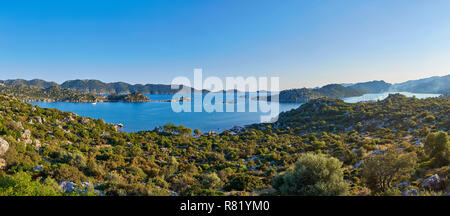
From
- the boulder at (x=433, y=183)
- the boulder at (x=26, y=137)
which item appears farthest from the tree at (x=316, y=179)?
the boulder at (x=26, y=137)

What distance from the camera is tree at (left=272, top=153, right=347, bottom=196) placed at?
8164 mm

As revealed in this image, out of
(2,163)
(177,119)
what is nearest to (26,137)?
(2,163)

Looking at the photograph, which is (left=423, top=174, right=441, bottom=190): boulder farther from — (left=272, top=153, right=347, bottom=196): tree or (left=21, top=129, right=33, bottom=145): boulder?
(left=21, top=129, right=33, bottom=145): boulder

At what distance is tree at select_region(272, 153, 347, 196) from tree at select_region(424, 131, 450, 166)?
8.40 m

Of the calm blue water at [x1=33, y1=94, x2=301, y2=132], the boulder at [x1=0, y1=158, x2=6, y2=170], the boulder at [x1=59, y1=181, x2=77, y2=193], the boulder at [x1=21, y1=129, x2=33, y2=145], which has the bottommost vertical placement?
the calm blue water at [x1=33, y1=94, x2=301, y2=132]

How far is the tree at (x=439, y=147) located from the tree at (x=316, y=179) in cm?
840

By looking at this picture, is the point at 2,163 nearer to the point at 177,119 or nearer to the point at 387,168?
the point at 387,168

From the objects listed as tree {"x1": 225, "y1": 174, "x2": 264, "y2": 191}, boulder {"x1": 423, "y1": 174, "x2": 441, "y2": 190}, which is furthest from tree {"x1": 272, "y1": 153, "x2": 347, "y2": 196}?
boulder {"x1": 423, "y1": 174, "x2": 441, "y2": 190}

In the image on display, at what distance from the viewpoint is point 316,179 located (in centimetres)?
905

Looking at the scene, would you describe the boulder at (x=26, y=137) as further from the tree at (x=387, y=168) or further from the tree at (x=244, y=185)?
the tree at (x=387, y=168)

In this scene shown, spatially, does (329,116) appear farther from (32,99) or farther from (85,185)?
(32,99)
